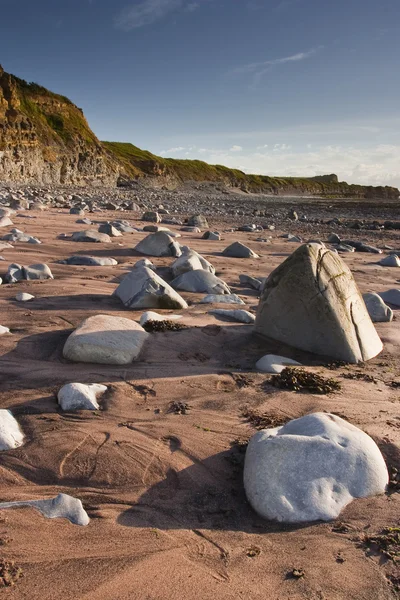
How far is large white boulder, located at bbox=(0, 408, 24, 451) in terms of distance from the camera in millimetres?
2473

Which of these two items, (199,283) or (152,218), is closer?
(199,283)

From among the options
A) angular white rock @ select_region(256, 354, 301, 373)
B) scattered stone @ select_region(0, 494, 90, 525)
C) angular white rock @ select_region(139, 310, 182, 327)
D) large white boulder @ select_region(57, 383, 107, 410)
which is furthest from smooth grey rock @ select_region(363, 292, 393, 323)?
scattered stone @ select_region(0, 494, 90, 525)

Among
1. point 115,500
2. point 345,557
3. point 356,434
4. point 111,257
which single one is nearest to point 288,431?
point 356,434

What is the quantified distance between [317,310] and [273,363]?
719mm

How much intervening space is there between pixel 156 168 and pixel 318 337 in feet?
211

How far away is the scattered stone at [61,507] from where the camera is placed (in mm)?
2031

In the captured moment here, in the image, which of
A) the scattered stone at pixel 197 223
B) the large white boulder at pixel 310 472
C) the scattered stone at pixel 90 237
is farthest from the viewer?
the scattered stone at pixel 197 223

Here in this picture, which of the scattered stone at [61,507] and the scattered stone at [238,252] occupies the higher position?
the scattered stone at [238,252]

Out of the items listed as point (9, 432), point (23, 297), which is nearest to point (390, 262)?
point (23, 297)

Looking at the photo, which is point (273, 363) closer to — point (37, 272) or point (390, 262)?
point (37, 272)

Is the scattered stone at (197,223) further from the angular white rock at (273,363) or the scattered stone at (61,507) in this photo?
the scattered stone at (61,507)

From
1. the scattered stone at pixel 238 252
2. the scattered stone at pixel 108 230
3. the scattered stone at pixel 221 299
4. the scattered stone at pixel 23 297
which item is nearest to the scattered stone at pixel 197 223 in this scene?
the scattered stone at pixel 108 230

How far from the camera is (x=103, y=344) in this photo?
11.6ft

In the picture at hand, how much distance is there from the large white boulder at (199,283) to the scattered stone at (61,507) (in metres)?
3.77
